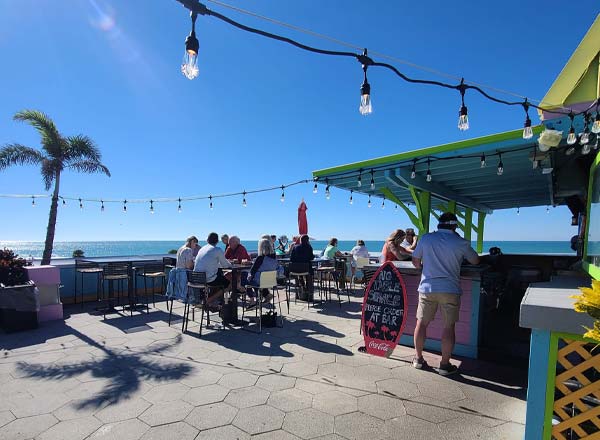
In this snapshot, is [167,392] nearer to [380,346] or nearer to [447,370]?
[380,346]

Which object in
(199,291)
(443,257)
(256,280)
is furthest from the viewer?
(199,291)

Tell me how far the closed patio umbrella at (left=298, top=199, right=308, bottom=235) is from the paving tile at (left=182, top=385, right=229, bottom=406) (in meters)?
6.31

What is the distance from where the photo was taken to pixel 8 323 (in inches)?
199

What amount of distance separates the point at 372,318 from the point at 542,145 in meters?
2.82

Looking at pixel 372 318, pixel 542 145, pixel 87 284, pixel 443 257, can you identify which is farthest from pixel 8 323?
pixel 542 145

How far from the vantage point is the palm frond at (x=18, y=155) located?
34.7ft

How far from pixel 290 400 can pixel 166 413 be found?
1.05m

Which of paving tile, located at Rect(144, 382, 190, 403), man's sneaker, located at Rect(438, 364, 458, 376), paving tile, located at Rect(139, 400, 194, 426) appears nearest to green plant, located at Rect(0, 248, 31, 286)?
paving tile, located at Rect(144, 382, 190, 403)

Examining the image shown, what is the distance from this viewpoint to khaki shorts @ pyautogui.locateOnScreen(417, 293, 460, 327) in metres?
3.47

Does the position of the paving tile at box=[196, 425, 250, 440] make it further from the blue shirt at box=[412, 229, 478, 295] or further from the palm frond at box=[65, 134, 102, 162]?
the palm frond at box=[65, 134, 102, 162]

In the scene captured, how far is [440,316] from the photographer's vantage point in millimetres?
4254

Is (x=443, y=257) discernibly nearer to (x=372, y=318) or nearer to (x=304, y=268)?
(x=372, y=318)

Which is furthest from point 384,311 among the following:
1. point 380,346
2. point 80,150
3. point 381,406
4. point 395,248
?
point 80,150

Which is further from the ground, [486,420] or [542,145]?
[542,145]
